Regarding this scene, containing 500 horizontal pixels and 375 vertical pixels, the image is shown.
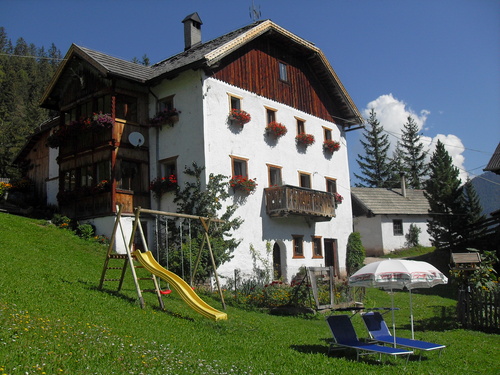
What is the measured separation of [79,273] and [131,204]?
21.6 ft

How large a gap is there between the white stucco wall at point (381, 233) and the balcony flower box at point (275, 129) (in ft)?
57.4

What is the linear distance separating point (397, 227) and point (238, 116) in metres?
22.3

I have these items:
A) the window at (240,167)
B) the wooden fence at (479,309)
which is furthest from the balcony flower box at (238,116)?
the wooden fence at (479,309)

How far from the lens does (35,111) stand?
5831 centimetres

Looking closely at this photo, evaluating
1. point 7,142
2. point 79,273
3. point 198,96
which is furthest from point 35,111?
point 79,273

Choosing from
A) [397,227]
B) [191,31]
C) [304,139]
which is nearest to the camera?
[304,139]

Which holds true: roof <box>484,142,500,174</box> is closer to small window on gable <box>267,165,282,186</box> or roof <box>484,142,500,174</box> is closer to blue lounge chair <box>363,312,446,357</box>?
small window on gable <box>267,165,282,186</box>

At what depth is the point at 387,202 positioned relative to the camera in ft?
135

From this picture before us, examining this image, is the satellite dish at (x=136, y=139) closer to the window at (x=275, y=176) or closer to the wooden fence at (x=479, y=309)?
the window at (x=275, y=176)

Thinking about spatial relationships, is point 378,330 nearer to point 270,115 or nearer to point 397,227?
point 270,115

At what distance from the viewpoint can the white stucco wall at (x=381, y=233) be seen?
3938 centimetres

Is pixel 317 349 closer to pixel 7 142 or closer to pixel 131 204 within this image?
pixel 131 204

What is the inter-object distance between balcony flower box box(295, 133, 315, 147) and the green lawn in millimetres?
11335

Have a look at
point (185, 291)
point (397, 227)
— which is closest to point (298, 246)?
point (185, 291)
